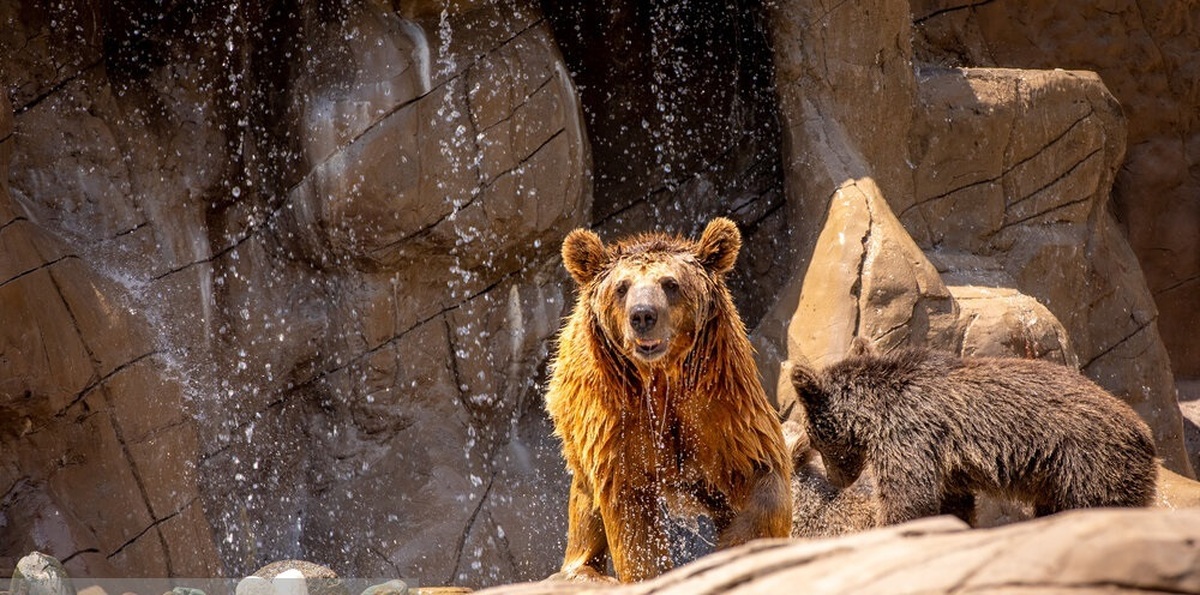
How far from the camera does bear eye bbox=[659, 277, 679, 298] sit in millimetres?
5449

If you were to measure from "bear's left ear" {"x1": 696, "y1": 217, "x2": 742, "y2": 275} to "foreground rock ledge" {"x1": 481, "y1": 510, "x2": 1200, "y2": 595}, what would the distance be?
282cm

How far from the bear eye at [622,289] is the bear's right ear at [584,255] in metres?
0.23

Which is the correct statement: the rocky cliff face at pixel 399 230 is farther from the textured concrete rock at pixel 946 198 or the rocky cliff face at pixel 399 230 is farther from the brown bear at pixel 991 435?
the brown bear at pixel 991 435

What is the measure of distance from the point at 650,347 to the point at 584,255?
57 cm

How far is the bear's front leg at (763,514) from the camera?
17.5 feet

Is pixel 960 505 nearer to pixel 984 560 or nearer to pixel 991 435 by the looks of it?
pixel 991 435

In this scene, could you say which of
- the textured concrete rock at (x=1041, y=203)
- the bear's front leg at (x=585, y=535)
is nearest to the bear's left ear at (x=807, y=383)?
the bear's front leg at (x=585, y=535)

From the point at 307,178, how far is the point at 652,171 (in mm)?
2518

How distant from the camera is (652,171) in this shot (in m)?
9.75

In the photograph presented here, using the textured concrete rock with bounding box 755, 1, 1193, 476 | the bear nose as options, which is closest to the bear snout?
the bear nose

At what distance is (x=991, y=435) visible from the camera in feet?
20.2

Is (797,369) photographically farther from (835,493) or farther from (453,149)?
(453,149)

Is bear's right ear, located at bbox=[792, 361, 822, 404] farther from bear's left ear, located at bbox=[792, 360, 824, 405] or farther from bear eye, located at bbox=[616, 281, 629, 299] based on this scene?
bear eye, located at bbox=[616, 281, 629, 299]

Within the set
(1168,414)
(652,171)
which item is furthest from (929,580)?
(1168,414)
